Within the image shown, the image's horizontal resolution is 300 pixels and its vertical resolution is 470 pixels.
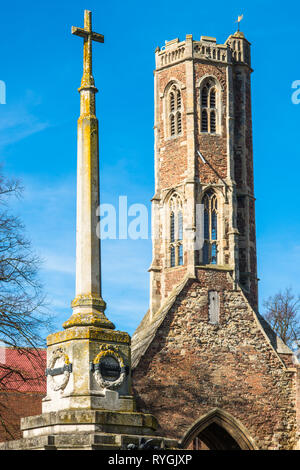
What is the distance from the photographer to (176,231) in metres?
35.6

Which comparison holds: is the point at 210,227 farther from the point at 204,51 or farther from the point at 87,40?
the point at 87,40

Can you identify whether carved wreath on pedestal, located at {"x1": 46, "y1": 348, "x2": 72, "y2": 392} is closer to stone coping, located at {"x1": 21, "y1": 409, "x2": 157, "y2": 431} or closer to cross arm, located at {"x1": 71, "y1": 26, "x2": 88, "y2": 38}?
stone coping, located at {"x1": 21, "y1": 409, "x2": 157, "y2": 431}

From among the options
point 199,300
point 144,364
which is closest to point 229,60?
point 199,300

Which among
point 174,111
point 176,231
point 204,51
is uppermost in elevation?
point 204,51

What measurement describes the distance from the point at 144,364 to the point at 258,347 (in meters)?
4.98

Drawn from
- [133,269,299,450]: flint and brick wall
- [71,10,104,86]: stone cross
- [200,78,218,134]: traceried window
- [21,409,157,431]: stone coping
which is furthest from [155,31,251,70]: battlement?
[21,409,157,431]: stone coping

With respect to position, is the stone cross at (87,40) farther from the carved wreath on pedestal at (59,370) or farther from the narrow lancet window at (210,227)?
the narrow lancet window at (210,227)

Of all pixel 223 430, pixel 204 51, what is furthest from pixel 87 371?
pixel 204 51

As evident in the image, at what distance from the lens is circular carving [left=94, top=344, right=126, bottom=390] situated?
14023mm

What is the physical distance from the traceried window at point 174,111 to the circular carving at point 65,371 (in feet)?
76.0

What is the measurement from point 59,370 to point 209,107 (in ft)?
79.3

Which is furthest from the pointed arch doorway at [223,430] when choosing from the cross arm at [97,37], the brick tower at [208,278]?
the cross arm at [97,37]

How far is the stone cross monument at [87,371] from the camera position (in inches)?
528

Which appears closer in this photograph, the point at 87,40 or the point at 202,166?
the point at 87,40
